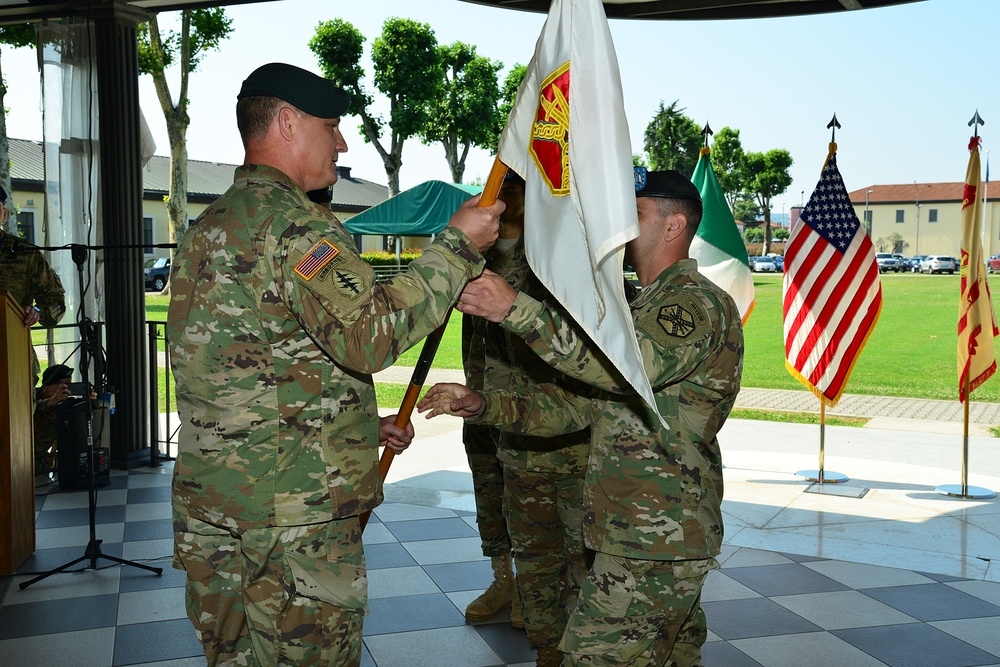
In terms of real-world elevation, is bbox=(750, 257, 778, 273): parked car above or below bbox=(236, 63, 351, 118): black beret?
below

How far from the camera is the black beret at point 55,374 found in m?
6.67

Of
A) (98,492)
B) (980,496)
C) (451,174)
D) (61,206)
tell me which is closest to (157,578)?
(98,492)

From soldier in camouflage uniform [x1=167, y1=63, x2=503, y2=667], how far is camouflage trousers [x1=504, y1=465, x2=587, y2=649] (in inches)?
54.7

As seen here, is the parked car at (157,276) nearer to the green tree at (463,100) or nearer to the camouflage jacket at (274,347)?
the green tree at (463,100)

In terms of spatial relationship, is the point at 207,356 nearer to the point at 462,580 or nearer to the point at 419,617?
the point at 419,617

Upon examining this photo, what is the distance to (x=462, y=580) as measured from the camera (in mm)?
4691

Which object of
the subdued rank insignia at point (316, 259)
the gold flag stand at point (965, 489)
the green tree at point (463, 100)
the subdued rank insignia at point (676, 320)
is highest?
the green tree at point (463, 100)

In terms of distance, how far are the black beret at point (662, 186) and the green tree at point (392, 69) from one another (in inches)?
1343

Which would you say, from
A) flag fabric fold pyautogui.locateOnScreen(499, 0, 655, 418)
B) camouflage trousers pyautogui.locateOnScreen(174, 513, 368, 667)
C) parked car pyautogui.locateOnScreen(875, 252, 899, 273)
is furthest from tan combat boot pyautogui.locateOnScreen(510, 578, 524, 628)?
parked car pyautogui.locateOnScreen(875, 252, 899, 273)

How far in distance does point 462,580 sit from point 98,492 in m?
3.18

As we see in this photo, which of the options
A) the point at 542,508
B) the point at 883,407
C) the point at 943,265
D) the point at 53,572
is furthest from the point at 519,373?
the point at 943,265

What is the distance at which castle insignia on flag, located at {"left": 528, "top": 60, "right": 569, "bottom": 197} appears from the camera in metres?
2.17

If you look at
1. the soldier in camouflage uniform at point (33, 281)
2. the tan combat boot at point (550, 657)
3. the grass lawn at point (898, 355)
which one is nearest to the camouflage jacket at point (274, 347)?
the tan combat boot at point (550, 657)

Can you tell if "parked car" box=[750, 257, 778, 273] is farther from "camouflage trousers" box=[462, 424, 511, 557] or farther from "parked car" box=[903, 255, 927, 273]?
"camouflage trousers" box=[462, 424, 511, 557]
